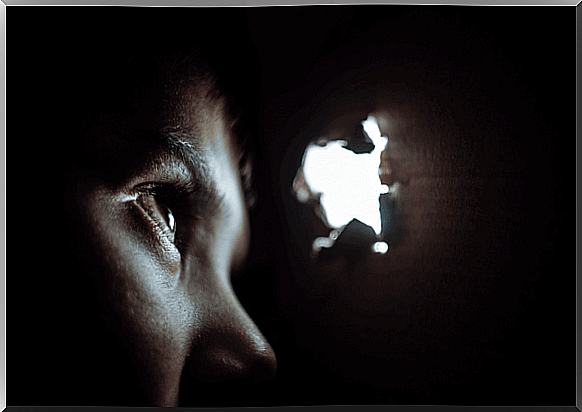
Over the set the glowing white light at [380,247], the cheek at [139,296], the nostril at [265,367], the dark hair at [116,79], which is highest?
the dark hair at [116,79]

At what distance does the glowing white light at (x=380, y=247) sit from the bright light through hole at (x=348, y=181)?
4 cm

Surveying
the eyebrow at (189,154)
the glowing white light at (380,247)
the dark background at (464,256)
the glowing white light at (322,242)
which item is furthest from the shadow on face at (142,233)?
the glowing white light at (380,247)

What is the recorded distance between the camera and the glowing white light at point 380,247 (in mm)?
1422

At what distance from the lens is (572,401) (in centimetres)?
144

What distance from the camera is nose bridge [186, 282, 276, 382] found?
1426mm

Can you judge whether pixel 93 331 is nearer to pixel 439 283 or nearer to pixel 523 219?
pixel 439 283

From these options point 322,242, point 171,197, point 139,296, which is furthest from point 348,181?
point 139,296

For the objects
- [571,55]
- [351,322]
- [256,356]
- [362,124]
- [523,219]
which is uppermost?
[571,55]

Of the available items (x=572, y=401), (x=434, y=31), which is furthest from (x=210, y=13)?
(x=572, y=401)

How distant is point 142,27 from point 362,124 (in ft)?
2.86

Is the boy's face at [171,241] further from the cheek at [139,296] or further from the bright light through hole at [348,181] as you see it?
the bright light through hole at [348,181]

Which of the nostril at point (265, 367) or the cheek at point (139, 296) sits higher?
the cheek at point (139, 296)

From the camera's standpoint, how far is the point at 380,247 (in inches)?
56.0

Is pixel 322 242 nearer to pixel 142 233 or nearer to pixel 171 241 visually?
pixel 171 241
